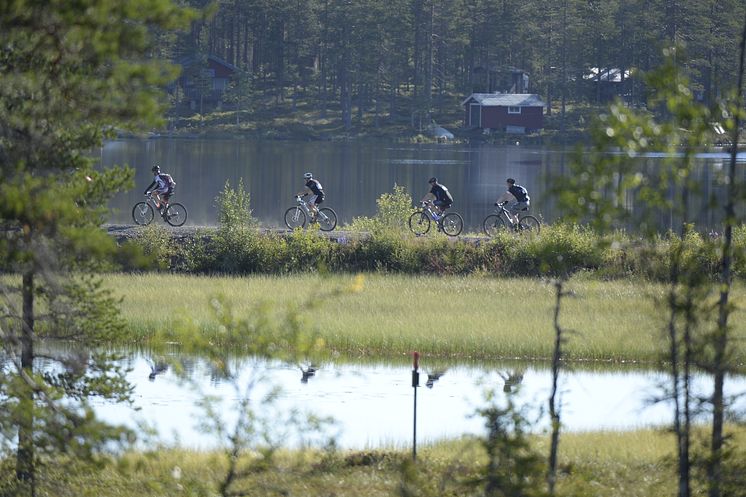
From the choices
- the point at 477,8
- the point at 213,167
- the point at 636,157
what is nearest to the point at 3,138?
the point at 636,157

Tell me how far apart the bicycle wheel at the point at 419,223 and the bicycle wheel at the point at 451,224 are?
576 mm

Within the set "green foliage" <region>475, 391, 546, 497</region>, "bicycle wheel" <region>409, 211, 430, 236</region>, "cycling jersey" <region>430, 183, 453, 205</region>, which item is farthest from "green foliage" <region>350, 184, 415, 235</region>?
"green foliage" <region>475, 391, 546, 497</region>

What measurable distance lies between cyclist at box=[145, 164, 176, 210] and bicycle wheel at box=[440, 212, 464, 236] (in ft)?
25.5

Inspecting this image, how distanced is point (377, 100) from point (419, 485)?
328 ft

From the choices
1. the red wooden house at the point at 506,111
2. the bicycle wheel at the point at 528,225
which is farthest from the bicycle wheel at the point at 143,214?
the red wooden house at the point at 506,111

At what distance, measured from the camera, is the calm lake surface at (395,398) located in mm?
18312

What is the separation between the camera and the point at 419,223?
35031 millimetres

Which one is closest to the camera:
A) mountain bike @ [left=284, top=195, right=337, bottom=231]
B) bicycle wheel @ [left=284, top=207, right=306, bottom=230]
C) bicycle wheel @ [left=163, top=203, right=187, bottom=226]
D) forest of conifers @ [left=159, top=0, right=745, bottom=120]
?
mountain bike @ [left=284, top=195, right=337, bottom=231]

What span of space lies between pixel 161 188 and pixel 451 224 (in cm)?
826

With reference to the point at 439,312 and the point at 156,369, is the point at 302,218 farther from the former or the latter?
the point at 156,369

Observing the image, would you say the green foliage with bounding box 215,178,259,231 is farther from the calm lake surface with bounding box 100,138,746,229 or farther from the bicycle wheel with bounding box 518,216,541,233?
the calm lake surface with bounding box 100,138,746,229

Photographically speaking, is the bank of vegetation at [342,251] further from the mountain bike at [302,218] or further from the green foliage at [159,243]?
the mountain bike at [302,218]

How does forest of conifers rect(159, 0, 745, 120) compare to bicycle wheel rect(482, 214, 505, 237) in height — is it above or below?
above

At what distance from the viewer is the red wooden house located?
101 metres
